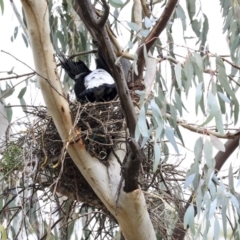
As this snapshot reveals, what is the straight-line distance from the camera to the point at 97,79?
2.14 meters

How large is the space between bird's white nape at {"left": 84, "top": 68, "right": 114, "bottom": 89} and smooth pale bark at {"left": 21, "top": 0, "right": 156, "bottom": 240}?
0.42 m

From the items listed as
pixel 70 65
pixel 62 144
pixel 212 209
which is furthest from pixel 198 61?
pixel 70 65

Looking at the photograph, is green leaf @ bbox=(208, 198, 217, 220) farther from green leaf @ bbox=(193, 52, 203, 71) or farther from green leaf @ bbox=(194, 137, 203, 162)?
green leaf @ bbox=(193, 52, 203, 71)

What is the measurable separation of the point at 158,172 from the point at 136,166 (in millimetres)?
413

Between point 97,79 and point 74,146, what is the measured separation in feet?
1.87

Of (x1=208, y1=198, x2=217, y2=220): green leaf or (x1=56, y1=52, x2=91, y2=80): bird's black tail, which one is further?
(x1=56, y1=52, x2=91, y2=80): bird's black tail

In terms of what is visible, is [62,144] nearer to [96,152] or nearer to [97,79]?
[96,152]

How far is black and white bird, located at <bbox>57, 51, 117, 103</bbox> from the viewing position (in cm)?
203

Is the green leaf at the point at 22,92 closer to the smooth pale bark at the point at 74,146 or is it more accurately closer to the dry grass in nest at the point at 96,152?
the dry grass in nest at the point at 96,152

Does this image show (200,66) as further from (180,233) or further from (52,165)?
(180,233)

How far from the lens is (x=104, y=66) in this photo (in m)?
2.32

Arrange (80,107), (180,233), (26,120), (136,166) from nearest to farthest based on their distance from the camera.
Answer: (136,166)
(80,107)
(26,120)
(180,233)

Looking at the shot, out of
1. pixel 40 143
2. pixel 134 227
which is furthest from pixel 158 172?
pixel 40 143

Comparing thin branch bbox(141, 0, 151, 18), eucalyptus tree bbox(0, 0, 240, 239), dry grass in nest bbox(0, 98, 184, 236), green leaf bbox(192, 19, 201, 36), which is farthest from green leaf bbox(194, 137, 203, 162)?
green leaf bbox(192, 19, 201, 36)
